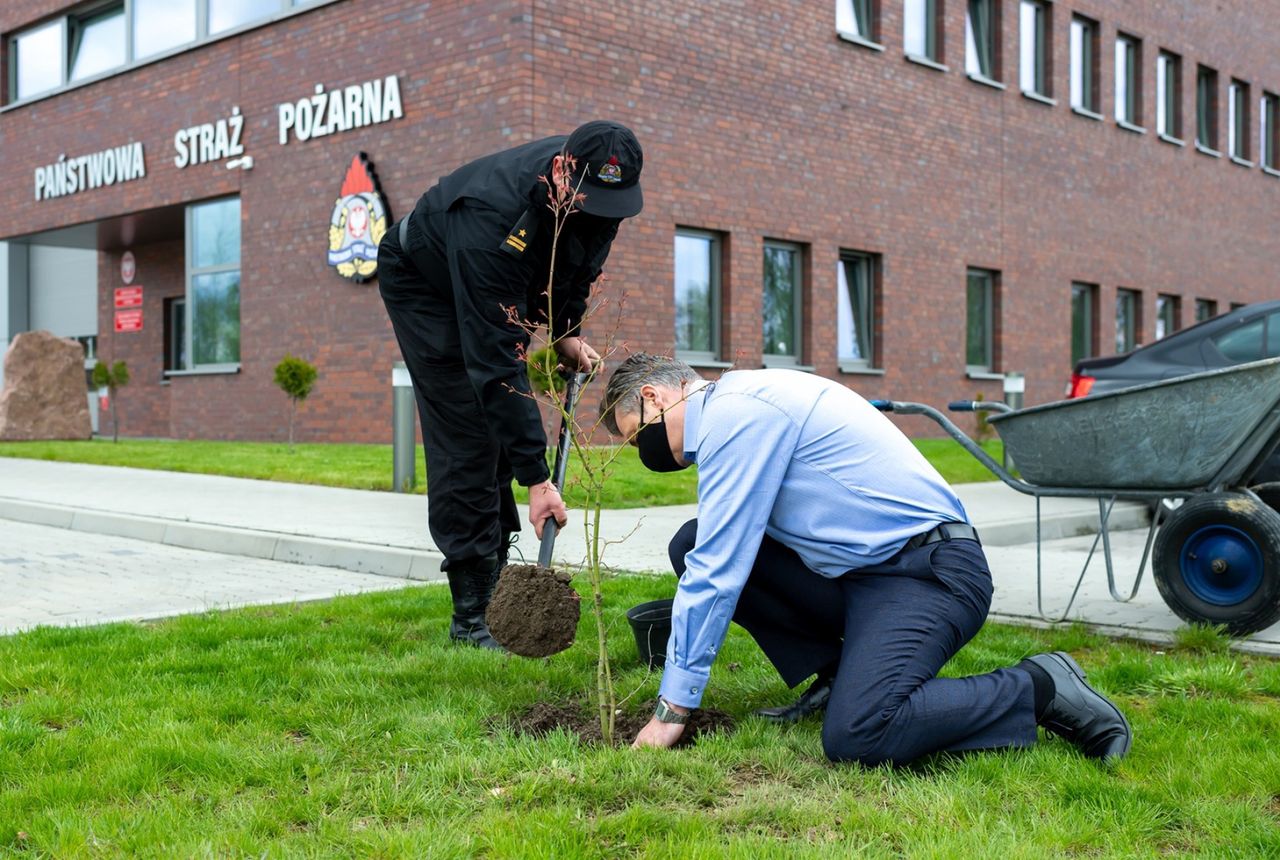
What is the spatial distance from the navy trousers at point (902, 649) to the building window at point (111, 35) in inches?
579

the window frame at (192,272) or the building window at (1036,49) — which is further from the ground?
the building window at (1036,49)

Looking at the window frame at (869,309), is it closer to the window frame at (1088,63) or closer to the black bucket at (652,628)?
the window frame at (1088,63)

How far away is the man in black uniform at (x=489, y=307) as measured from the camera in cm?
373

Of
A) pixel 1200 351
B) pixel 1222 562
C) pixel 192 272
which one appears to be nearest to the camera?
pixel 1222 562

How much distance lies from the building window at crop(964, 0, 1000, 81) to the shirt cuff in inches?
710

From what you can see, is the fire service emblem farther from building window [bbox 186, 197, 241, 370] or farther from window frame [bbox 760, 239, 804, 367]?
window frame [bbox 760, 239, 804, 367]

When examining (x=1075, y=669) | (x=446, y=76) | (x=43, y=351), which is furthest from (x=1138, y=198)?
(x=1075, y=669)

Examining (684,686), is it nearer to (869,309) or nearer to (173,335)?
(869,309)

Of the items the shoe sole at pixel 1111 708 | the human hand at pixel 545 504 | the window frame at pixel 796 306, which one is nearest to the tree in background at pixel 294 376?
the window frame at pixel 796 306

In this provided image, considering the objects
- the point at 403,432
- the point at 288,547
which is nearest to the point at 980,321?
the point at 403,432

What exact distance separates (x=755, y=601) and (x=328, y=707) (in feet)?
4.08

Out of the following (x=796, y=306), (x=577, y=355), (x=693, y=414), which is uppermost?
(x=796, y=306)

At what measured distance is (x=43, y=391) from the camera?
18.9 meters

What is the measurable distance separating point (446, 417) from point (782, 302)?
1264 cm
